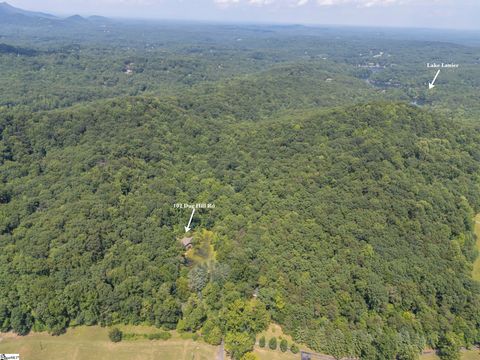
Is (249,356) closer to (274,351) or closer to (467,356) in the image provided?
(274,351)

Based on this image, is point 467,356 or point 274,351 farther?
point 467,356

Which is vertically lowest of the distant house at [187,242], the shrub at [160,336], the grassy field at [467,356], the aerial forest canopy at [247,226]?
the grassy field at [467,356]

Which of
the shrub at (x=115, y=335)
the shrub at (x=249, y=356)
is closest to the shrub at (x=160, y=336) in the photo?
the shrub at (x=115, y=335)

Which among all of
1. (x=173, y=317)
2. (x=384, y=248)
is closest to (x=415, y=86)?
(x=384, y=248)

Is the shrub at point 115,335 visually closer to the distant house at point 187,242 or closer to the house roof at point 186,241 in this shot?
the distant house at point 187,242

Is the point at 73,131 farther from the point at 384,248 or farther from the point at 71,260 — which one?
the point at 384,248

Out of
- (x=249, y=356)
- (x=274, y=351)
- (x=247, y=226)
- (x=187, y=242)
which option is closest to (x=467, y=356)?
(x=274, y=351)

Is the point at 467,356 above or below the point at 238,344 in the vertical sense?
below
